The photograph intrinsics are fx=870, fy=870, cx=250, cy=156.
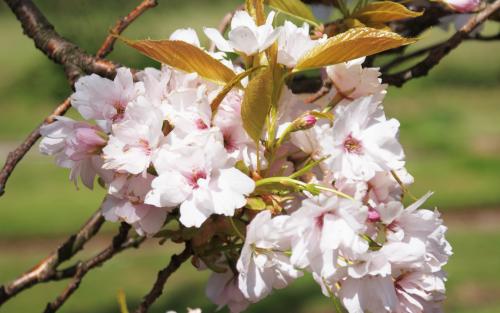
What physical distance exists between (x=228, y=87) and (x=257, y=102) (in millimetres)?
28

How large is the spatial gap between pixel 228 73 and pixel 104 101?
11cm

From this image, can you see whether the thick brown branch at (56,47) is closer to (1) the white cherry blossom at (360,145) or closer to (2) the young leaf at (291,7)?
(2) the young leaf at (291,7)

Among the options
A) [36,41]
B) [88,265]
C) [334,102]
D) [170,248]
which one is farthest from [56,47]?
[170,248]

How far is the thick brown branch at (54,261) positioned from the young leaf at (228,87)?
437 mm

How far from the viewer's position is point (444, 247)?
757 mm

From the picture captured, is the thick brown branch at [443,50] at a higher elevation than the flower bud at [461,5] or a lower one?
lower

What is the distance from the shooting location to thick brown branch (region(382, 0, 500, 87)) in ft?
3.45

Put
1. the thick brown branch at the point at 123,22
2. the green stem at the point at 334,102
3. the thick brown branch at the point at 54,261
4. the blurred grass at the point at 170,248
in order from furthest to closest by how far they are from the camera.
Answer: the blurred grass at the point at 170,248 → the thick brown branch at the point at 54,261 → the thick brown branch at the point at 123,22 → the green stem at the point at 334,102

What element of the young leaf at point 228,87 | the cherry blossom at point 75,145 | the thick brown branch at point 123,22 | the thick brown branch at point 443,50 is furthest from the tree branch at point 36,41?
the thick brown branch at point 443,50

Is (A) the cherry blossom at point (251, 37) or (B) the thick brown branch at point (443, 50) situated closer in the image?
(A) the cherry blossom at point (251, 37)

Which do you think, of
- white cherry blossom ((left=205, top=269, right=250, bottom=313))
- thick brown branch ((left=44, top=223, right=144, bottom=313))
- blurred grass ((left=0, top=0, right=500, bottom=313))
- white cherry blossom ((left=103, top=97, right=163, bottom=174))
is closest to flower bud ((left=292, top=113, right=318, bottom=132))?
white cherry blossom ((left=103, top=97, right=163, bottom=174))

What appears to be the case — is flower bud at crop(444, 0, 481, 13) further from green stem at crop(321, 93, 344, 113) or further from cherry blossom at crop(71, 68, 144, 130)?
cherry blossom at crop(71, 68, 144, 130)

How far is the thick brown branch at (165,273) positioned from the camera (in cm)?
85

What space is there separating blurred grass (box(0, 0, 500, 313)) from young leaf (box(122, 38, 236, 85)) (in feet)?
2.32
